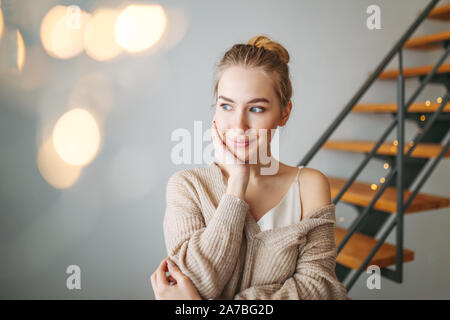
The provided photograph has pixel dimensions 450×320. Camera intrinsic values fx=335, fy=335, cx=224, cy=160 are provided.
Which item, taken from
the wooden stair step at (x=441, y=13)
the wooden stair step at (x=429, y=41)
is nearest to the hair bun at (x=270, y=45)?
the wooden stair step at (x=429, y=41)

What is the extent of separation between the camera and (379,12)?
268 centimetres

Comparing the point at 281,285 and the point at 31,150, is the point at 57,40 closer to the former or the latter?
the point at 31,150

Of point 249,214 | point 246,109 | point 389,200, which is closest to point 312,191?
point 249,214

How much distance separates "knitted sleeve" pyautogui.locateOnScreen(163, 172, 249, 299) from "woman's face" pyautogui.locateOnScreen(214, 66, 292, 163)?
0.18 metres

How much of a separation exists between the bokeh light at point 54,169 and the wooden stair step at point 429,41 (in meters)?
2.58

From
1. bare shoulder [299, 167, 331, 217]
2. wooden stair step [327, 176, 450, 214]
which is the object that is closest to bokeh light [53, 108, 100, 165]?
bare shoulder [299, 167, 331, 217]

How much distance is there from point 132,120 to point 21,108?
0.61 m

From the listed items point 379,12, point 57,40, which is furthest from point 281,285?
point 379,12

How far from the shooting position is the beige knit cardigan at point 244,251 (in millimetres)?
862

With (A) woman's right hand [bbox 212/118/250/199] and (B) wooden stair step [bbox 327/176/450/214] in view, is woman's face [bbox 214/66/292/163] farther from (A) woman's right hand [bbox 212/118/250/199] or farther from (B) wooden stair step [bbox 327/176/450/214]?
(B) wooden stair step [bbox 327/176/450/214]

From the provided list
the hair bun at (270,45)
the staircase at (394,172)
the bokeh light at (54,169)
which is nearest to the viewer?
the hair bun at (270,45)

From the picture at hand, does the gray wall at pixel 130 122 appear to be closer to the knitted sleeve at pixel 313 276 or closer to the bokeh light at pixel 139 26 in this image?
the bokeh light at pixel 139 26

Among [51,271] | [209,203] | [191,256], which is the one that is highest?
[209,203]

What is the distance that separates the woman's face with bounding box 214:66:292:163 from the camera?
97 centimetres
